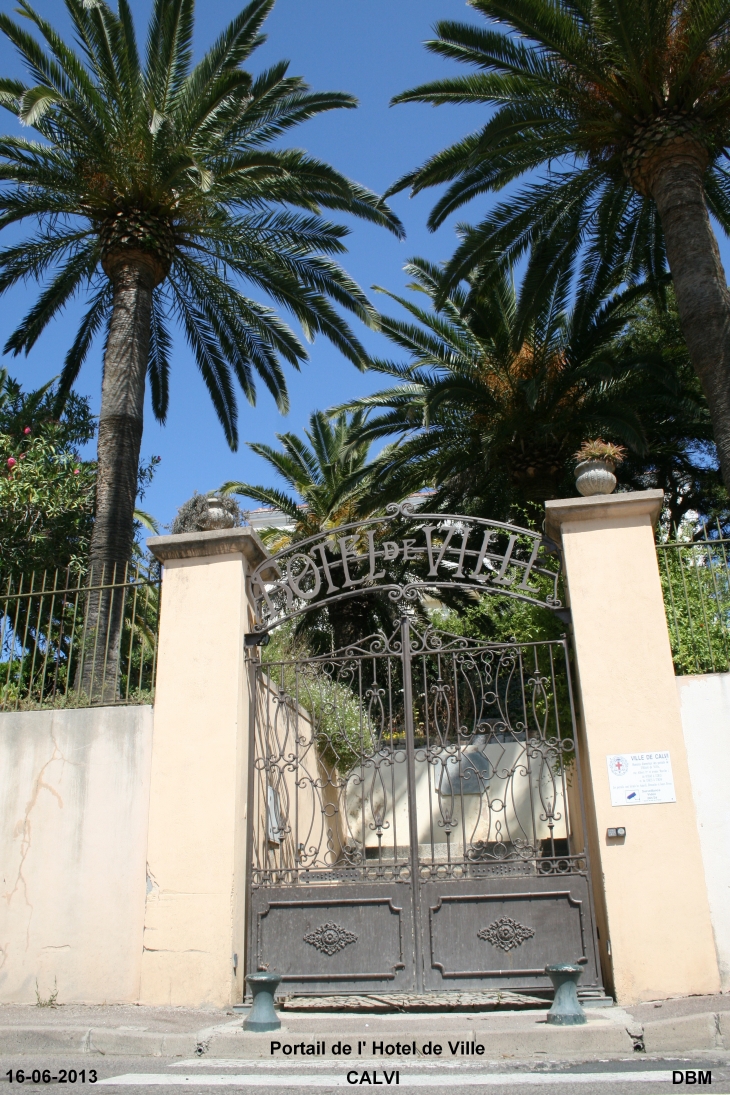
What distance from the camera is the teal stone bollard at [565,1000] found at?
17.4ft

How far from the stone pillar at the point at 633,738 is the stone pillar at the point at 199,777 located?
2.58 metres

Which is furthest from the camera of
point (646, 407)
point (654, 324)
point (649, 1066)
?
point (654, 324)

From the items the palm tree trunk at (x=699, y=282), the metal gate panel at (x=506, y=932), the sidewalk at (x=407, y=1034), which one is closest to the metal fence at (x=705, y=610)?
the metal gate panel at (x=506, y=932)

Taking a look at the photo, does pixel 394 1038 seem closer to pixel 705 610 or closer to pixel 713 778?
pixel 713 778

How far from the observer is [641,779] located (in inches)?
254

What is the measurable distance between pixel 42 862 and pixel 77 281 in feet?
29.2

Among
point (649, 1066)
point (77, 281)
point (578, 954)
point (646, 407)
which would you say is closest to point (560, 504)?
point (578, 954)

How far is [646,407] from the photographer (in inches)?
639

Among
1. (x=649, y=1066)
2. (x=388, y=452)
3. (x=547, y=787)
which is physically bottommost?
(x=649, y=1066)

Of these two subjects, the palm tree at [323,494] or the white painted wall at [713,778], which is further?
the palm tree at [323,494]

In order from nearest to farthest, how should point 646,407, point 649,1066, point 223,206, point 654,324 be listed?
point 649,1066 → point 223,206 → point 646,407 → point 654,324

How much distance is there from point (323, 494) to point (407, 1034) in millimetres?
14041

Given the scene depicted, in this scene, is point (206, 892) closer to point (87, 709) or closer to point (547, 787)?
point (87, 709)

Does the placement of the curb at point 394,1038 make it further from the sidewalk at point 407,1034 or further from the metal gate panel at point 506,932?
the metal gate panel at point 506,932
